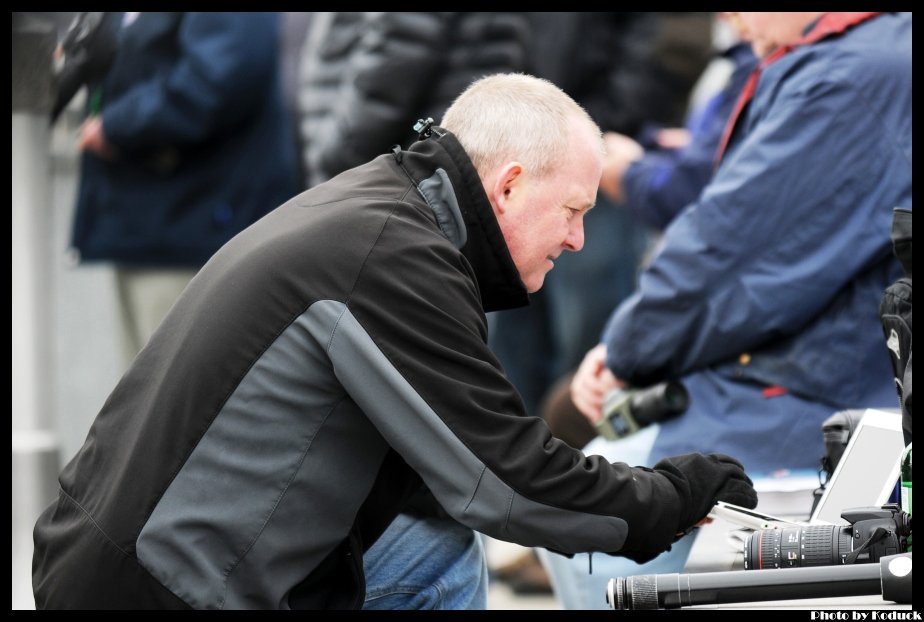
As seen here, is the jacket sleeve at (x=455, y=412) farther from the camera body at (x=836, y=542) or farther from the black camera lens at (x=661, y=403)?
the black camera lens at (x=661, y=403)

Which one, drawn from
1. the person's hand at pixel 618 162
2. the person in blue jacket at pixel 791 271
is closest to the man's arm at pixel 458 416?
the person in blue jacket at pixel 791 271

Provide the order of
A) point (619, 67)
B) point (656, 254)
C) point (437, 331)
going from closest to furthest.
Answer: point (437, 331), point (656, 254), point (619, 67)

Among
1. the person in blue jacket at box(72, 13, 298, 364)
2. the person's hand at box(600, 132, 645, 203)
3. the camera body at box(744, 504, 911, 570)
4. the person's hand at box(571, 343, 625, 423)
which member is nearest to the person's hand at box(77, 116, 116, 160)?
the person in blue jacket at box(72, 13, 298, 364)

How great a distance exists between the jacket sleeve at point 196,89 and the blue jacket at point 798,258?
222 cm

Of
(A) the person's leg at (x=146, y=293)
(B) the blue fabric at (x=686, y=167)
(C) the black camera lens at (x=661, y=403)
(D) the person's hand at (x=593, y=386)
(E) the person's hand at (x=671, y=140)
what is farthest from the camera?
(A) the person's leg at (x=146, y=293)

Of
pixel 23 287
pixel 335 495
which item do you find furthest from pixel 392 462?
pixel 23 287

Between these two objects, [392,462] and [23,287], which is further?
[23,287]

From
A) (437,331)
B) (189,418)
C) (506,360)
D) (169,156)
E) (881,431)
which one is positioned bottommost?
(506,360)

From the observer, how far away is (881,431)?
2758mm

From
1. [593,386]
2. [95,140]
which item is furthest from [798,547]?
[95,140]

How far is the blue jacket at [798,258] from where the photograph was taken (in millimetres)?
3270

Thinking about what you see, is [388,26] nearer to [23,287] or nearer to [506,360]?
[506,360]

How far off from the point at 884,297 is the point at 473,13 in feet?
9.01

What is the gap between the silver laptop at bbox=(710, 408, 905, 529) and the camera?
2695 millimetres
